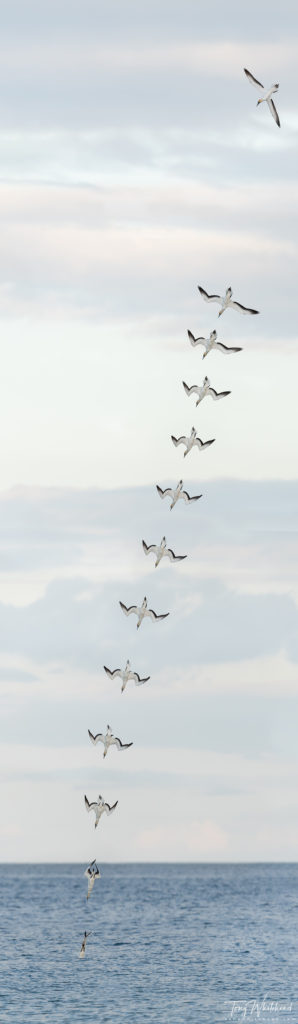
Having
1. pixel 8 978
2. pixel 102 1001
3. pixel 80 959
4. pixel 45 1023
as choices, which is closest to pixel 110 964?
pixel 80 959

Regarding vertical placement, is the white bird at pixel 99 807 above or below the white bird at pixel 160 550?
below

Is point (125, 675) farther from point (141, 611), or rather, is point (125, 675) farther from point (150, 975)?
point (150, 975)

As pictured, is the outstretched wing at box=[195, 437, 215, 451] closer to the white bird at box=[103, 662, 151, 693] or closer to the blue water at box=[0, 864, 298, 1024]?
the white bird at box=[103, 662, 151, 693]

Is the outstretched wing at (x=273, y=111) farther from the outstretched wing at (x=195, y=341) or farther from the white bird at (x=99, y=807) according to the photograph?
the white bird at (x=99, y=807)

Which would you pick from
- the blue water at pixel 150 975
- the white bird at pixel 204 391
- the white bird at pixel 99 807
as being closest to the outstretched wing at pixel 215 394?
the white bird at pixel 204 391

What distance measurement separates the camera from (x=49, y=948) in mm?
155875

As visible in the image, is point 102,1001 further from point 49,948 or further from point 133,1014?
point 49,948

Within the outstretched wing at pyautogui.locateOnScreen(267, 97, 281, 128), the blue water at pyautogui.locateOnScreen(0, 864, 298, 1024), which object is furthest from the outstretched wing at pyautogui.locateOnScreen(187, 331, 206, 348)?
the blue water at pyautogui.locateOnScreen(0, 864, 298, 1024)
